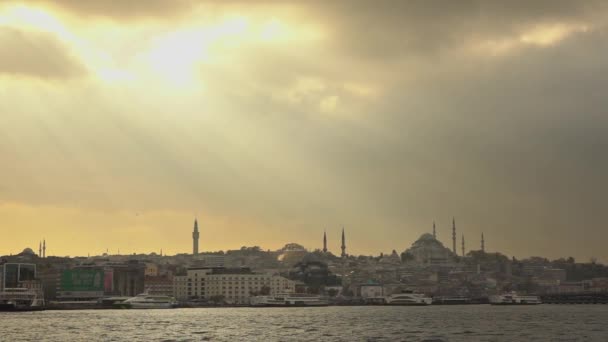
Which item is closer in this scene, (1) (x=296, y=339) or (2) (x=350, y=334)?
(1) (x=296, y=339)

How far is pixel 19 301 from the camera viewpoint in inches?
6693

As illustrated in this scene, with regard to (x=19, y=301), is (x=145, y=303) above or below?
below

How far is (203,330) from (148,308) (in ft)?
331

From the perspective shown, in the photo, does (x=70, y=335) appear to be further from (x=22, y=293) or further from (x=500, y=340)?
(x=22, y=293)

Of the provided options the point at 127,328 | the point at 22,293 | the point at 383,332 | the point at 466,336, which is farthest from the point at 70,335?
the point at 22,293

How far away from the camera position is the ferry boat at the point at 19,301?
536 ft

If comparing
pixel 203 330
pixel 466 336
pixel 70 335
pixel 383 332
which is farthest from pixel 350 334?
pixel 70 335

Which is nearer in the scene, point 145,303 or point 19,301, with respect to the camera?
point 19,301

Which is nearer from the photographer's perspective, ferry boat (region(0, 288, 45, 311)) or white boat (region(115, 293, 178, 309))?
ferry boat (region(0, 288, 45, 311))

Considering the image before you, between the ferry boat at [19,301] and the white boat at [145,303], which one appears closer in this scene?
the ferry boat at [19,301]

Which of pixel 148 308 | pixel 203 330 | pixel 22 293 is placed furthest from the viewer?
pixel 148 308

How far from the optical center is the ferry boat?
163500 mm

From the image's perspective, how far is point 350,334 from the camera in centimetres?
8556

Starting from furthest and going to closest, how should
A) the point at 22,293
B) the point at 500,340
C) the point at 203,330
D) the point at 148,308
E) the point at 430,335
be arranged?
the point at 148,308, the point at 22,293, the point at 203,330, the point at 430,335, the point at 500,340
